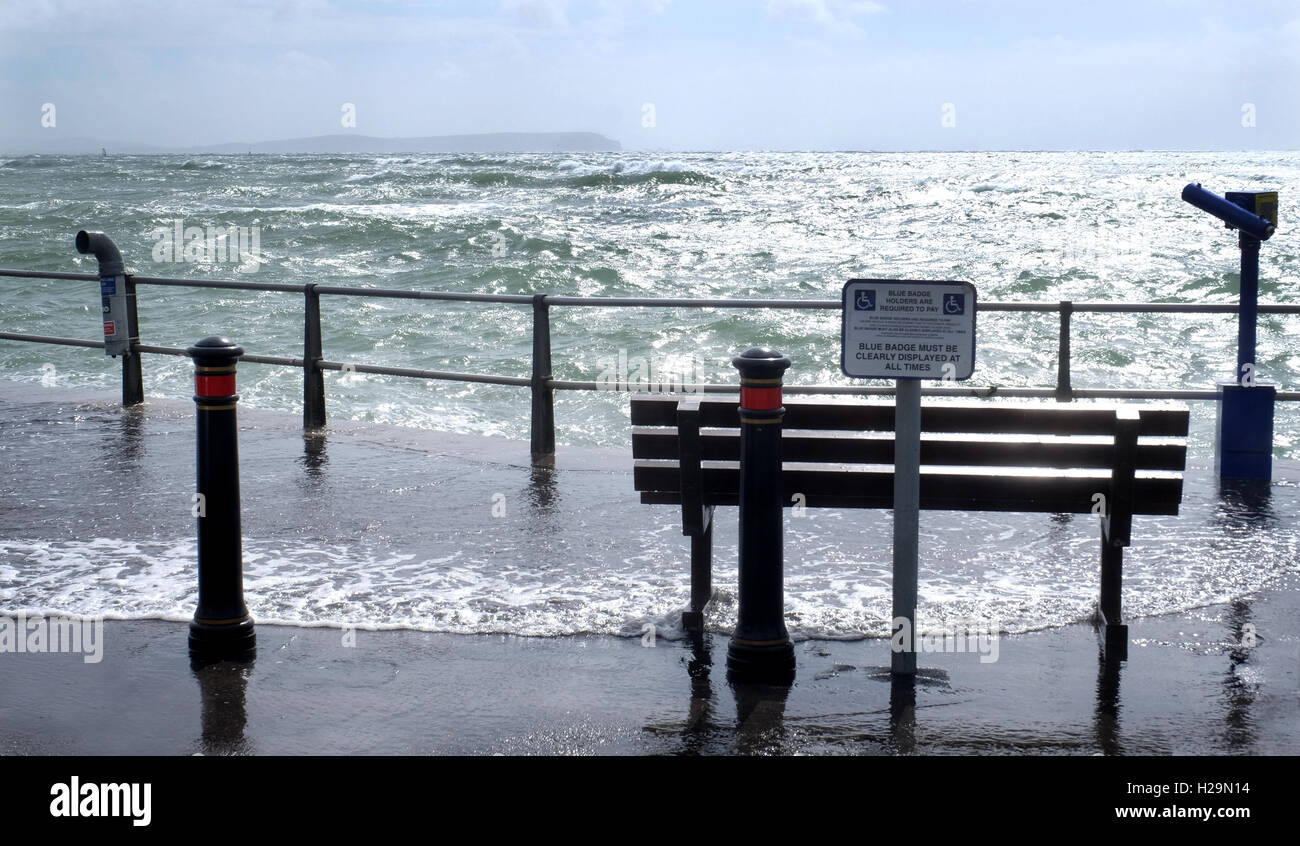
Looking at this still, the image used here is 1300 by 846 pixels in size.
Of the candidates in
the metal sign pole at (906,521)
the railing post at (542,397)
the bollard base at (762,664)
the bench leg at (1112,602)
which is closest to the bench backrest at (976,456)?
the bench leg at (1112,602)

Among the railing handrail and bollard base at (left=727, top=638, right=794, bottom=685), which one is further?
the railing handrail

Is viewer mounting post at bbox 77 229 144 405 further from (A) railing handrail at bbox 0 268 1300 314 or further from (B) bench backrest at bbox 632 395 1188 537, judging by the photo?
(B) bench backrest at bbox 632 395 1188 537

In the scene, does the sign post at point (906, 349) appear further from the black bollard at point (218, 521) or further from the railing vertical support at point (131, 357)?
the railing vertical support at point (131, 357)

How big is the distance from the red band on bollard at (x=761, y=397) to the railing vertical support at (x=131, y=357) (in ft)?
23.1

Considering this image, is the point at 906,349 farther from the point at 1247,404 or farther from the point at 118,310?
the point at 118,310

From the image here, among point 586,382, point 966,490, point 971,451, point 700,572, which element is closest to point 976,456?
point 971,451

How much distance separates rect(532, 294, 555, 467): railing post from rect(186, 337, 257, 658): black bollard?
359 centimetres

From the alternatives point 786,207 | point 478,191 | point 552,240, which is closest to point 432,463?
point 552,240

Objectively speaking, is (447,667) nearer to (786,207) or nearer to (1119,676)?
(1119,676)

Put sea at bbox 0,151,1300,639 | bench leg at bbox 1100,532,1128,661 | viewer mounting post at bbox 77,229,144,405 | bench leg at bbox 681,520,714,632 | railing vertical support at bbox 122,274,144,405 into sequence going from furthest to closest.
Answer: railing vertical support at bbox 122,274,144,405
viewer mounting post at bbox 77,229,144,405
sea at bbox 0,151,1300,639
bench leg at bbox 681,520,714,632
bench leg at bbox 1100,532,1128,661

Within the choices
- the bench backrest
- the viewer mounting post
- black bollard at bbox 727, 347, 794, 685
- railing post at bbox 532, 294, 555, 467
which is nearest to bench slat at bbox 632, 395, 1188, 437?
the bench backrest

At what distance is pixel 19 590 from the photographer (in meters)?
5.69

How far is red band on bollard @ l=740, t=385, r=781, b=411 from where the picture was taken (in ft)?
14.9

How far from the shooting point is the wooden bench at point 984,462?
16.3 feet
